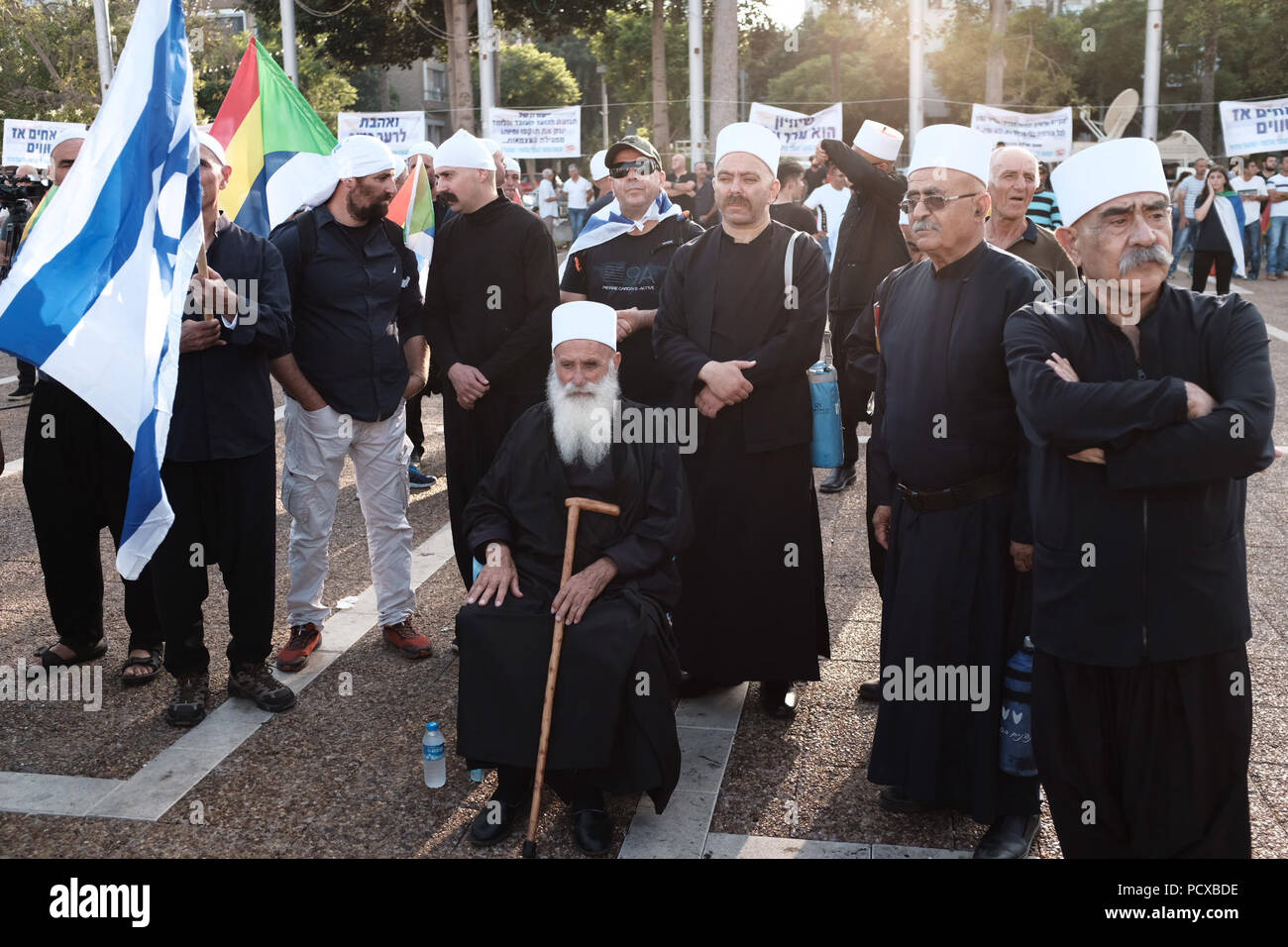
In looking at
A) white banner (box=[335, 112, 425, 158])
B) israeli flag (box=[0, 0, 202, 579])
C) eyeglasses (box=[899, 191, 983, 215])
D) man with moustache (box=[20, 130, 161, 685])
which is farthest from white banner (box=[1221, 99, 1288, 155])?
israeli flag (box=[0, 0, 202, 579])

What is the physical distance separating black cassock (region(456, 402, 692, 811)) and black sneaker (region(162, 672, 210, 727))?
136 centimetres

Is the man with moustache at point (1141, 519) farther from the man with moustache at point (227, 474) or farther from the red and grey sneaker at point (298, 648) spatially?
the red and grey sneaker at point (298, 648)

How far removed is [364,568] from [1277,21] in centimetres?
4172

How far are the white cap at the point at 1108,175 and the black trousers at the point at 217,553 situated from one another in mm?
3111

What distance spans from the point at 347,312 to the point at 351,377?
28 cm

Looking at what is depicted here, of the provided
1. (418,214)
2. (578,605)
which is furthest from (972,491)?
(418,214)

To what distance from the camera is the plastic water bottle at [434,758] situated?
4.13m

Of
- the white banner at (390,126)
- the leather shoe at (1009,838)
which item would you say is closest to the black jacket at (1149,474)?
the leather shoe at (1009,838)

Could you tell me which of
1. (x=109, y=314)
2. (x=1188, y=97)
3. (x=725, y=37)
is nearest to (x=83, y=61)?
(x=725, y=37)

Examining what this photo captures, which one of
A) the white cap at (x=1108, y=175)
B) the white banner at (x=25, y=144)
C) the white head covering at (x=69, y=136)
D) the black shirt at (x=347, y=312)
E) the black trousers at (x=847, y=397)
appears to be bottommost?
the black trousers at (x=847, y=397)

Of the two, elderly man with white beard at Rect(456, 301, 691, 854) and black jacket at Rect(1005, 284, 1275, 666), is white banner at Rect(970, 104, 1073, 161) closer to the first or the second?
elderly man with white beard at Rect(456, 301, 691, 854)

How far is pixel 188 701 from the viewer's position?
4.77 metres

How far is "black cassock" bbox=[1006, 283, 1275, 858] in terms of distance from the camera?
285cm
